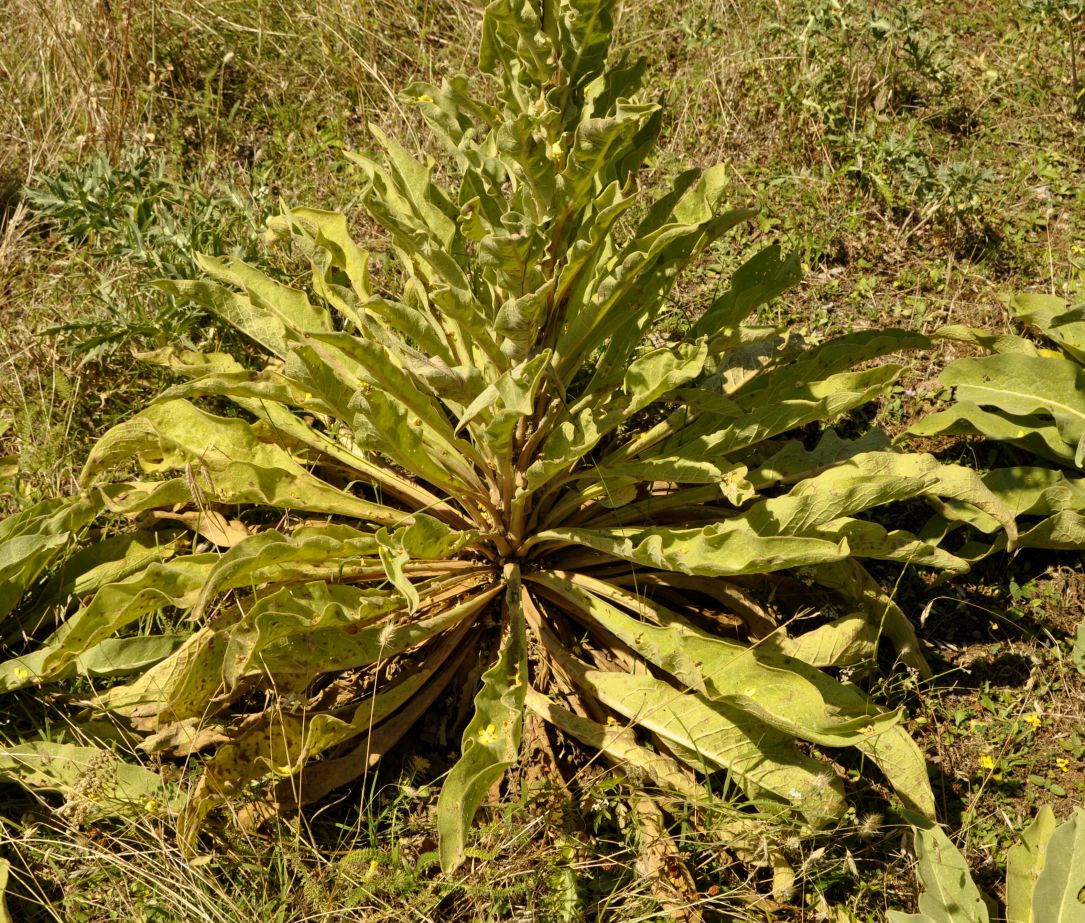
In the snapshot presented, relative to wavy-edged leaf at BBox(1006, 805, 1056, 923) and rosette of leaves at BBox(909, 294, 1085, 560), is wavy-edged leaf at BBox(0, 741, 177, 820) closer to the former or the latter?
wavy-edged leaf at BBox(1006, 805, 1056, 923)

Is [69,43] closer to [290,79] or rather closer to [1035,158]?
[290,79]

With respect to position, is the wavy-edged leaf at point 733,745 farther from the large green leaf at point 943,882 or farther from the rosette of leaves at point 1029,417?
the rosette of leaves at point 1029,417

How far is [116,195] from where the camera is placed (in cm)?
414

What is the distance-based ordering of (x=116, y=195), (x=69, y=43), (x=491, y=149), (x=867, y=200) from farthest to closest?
1. (x=69, y=43)
2. (x=867, y=200)
3. (x=116, y=195)
4. (x=491, y=149)

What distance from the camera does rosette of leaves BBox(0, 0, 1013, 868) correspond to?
2.69 m

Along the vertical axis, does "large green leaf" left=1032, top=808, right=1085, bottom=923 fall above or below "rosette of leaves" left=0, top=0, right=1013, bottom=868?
below

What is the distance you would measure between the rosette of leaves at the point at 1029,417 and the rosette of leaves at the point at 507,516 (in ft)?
1.02

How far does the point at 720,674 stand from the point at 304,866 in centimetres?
121

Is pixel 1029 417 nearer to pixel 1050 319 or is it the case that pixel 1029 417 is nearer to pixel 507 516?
pixel 1050 319

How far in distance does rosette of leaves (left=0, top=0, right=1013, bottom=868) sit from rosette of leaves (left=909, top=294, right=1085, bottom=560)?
312 millimetres

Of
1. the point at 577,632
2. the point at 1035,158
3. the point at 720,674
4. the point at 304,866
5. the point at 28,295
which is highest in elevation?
the point at 1035,158

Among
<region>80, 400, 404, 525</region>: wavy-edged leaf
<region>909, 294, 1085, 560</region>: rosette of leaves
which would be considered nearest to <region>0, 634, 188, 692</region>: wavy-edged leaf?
<region>80, 400, 404, 525</region>: wavy-edged leaf

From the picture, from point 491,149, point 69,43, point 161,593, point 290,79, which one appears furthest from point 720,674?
point 69,43

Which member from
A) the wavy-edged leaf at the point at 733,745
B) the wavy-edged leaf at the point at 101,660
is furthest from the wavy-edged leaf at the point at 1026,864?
the wavy-edged leaf at the point at 101,660
